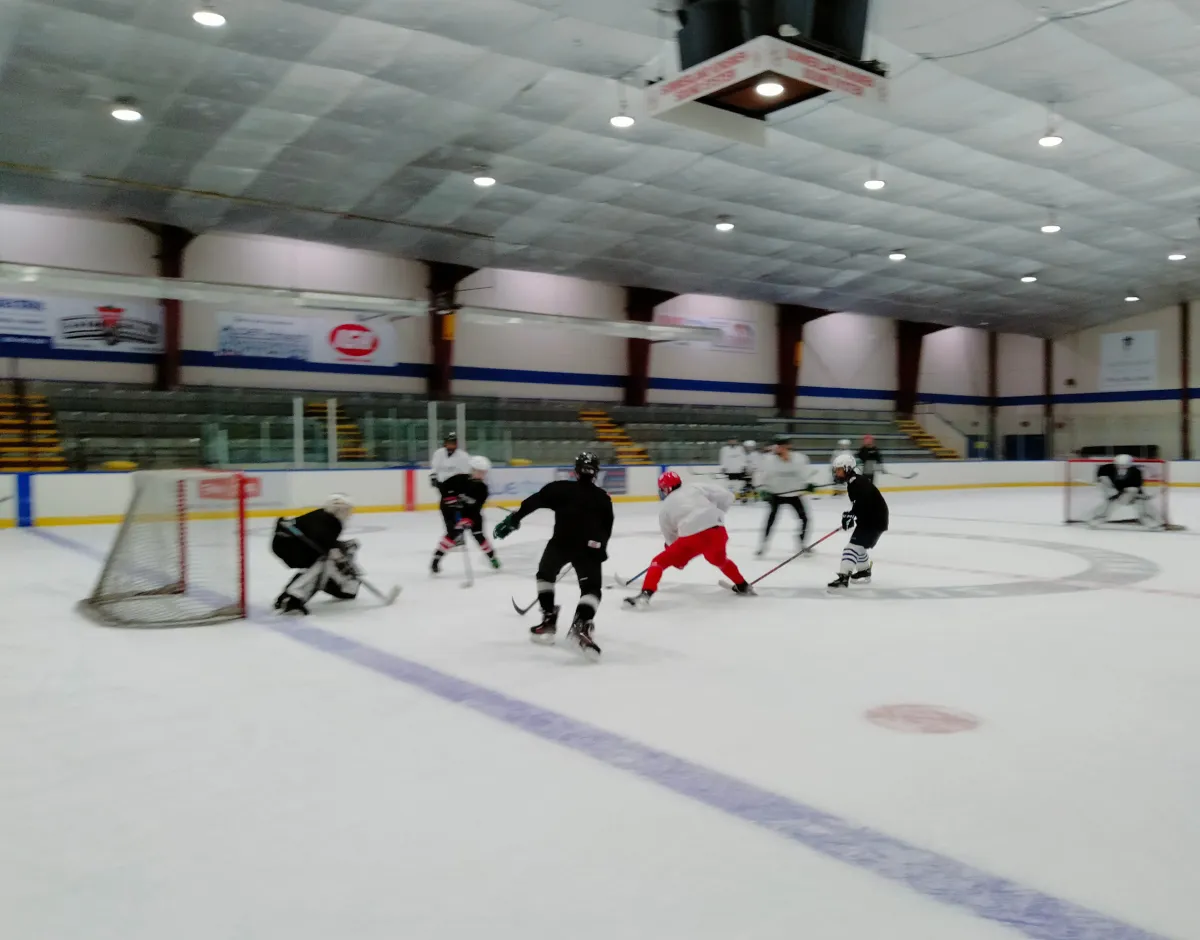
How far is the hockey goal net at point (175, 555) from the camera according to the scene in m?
6.57

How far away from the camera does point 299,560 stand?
6.54 meters

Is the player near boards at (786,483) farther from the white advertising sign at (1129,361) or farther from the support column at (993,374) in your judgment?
the support column at (993,374)

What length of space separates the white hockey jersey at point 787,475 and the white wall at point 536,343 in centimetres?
1296

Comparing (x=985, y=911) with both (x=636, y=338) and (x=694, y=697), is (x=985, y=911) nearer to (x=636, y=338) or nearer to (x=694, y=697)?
(x=694, y=697)

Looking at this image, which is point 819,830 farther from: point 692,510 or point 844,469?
point 844,469

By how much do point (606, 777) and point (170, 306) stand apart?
56.4 ft

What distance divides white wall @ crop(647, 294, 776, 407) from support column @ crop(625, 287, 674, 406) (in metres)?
0.45

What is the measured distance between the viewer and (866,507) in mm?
7520

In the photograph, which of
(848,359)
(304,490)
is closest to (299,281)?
(304,490)

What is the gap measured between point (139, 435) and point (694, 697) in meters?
Answer: 14.0

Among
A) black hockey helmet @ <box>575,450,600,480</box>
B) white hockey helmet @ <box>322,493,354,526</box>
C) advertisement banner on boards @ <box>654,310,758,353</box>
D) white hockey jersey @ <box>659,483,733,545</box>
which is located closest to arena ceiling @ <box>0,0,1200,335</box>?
advertisement banner on boards @ <box>654,310,758,353</box>

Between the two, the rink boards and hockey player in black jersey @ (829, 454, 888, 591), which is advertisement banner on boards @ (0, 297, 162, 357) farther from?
hockey player in black jersey @ (829, 454, 888, 591)

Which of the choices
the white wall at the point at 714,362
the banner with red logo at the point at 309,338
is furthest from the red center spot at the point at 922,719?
the white wall at the point at 714,362

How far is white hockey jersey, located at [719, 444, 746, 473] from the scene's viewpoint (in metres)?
19.0
